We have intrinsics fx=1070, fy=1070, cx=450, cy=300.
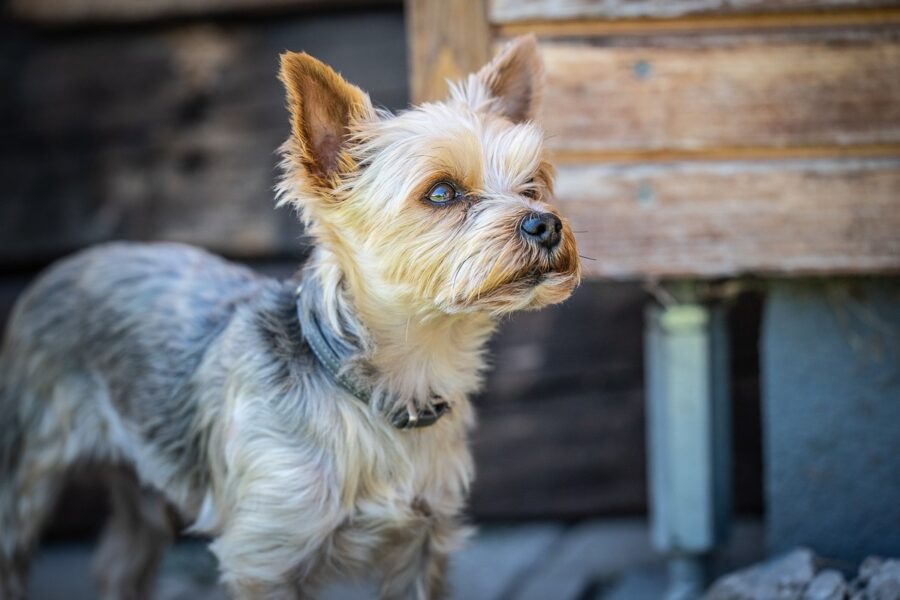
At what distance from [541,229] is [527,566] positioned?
6.64 feet

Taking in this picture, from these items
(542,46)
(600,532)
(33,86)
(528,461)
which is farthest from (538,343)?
(33,86)

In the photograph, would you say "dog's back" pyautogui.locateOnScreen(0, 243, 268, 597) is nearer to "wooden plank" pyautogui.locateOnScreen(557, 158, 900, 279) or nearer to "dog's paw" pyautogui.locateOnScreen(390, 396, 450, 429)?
"dog's paw" pyautogui.locateOnScreen(390, 396, 450, 429)

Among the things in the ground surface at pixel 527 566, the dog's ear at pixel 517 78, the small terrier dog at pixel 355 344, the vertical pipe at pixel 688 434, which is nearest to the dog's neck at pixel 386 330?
the small terrier dog at pixel 355 344

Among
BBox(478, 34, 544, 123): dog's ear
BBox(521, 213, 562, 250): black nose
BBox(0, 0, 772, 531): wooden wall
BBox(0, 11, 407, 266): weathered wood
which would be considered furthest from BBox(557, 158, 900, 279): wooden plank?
BBox(0, 11, 407, 266): weathered wood

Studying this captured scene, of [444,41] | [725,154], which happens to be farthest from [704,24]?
[444,41]

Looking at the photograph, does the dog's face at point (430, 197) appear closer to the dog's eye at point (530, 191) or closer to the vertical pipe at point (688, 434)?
the dog's eye at point (530, 191)

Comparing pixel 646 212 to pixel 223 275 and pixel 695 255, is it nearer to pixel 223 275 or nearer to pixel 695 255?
pixel 695 255

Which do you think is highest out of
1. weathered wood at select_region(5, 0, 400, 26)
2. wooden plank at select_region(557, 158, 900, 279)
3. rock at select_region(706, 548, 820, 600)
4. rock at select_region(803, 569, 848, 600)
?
weathered wood at select_region(5, 0, 400, 26)

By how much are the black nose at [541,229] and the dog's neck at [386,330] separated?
351 millimetres

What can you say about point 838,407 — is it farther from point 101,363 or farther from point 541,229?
point 101,363

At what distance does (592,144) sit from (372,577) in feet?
4.64

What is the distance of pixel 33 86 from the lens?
13.9 ft

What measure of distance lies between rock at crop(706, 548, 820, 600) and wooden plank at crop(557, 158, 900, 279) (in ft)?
2.80

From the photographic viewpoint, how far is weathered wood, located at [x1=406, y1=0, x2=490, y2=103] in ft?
10.4
